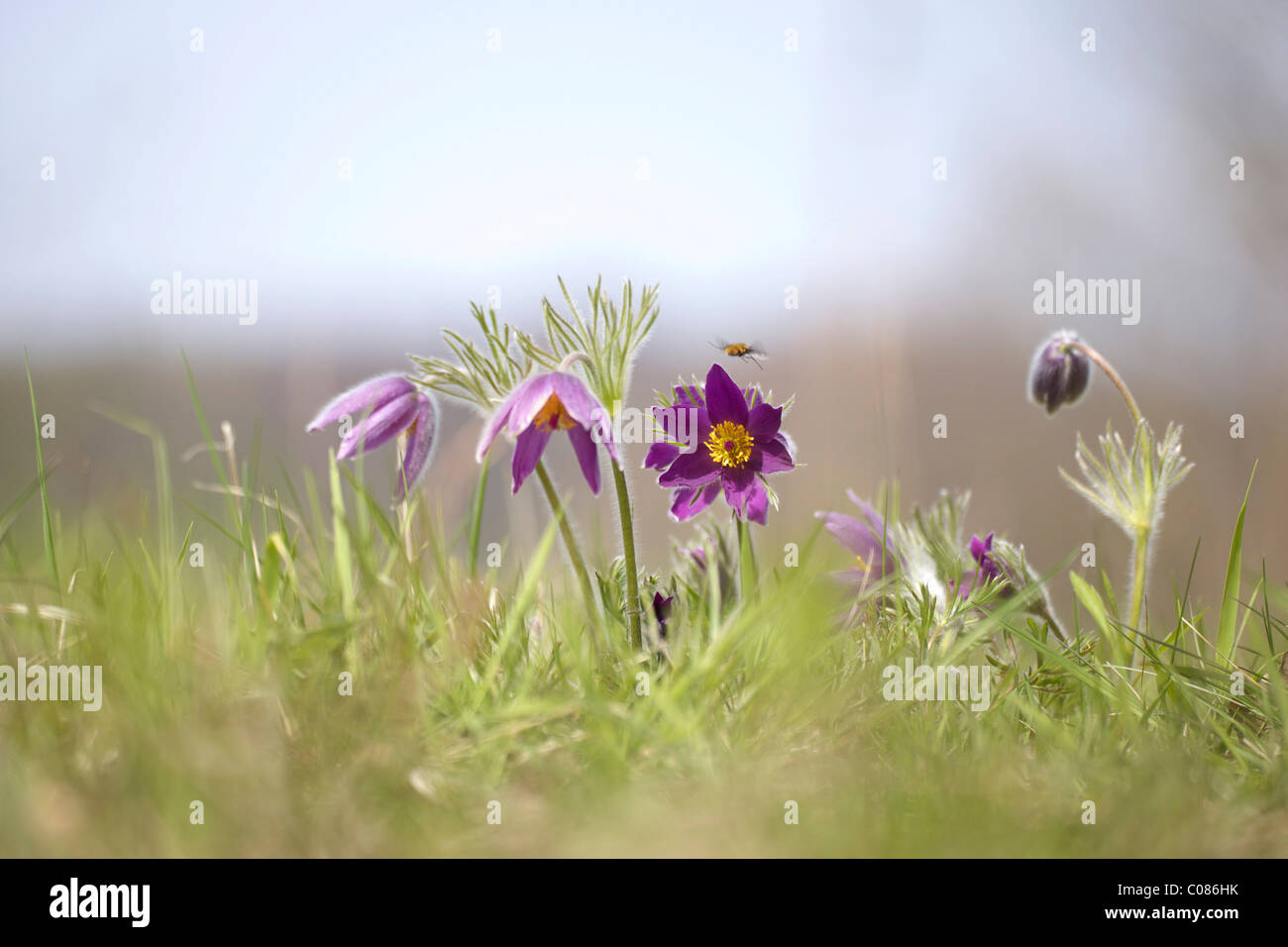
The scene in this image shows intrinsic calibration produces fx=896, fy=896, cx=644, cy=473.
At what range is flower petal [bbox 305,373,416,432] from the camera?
1.85 m

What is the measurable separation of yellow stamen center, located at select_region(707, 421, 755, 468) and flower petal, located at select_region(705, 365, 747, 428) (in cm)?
1

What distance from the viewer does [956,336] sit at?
10539 mm

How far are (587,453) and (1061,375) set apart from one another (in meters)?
1.29

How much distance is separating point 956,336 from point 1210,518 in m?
4.41

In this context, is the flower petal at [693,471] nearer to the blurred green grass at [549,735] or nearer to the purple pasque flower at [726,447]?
the purple pasque flower at [726,447]

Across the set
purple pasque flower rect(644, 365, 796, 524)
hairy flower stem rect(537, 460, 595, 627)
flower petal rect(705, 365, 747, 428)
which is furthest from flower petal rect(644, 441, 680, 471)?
hairy flower stem rect(537, 460, 595, 627)

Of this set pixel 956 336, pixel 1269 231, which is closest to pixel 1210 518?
pixel 1269 231

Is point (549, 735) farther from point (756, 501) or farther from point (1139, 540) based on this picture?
point (1139, 540)

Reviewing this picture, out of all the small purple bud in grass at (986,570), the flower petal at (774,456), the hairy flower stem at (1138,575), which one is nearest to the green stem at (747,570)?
the flower petal at (774,456)

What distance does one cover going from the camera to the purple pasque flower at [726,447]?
1930 millimetres

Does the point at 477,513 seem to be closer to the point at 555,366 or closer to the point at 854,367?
the point at 555,366

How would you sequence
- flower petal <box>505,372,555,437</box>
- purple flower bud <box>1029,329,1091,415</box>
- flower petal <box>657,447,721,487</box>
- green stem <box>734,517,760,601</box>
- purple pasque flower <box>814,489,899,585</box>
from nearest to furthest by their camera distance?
flower petal <box>505,372,555,437</box> → green stem <box>734,517,760,601</box> → flower petal <box>657,447,721,487</box> → purple pasque flower <box>814,489,899,585</box> → purple flower bud <box>1029,329,1091,415</box>

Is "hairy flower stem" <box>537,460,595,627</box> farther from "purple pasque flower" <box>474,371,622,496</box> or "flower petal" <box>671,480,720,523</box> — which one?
"flower petal" <box>671,480,720,523</box>

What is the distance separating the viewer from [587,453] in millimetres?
1901
